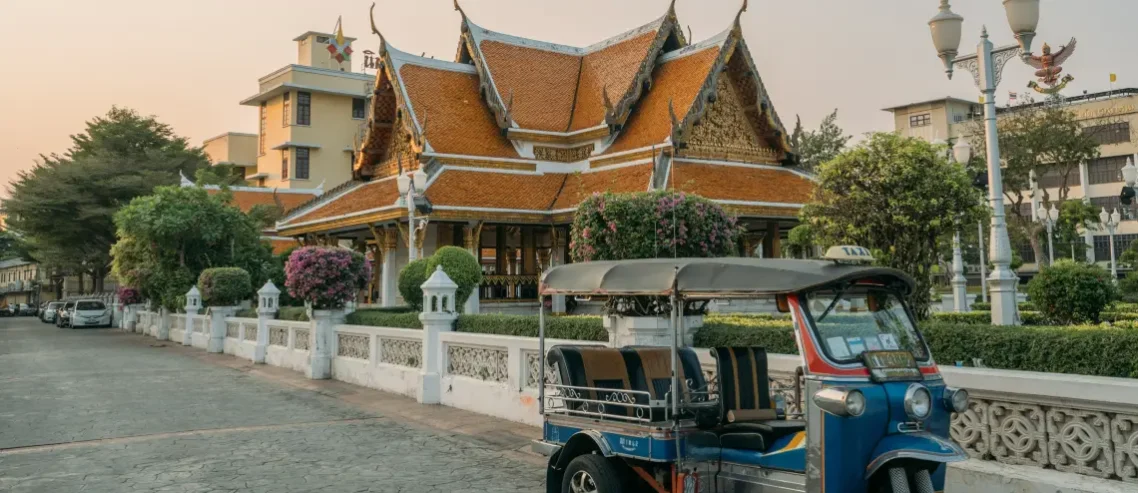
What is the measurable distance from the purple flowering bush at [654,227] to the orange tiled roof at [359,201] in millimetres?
13938

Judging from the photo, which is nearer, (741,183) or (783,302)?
(783,302)

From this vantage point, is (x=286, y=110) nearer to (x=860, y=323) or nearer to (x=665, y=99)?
(x=665, y=99)

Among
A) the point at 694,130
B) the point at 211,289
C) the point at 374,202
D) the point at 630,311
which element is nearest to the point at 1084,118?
the point at 694,130

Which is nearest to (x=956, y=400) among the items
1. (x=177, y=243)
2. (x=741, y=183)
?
(x=741, y=183)

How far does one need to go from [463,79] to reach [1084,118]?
45.5 metres

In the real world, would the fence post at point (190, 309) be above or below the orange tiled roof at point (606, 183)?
below

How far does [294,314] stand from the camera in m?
19.8

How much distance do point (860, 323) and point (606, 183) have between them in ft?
61.6

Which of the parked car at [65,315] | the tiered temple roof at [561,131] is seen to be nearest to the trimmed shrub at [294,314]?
the tiered temple roof at [561,131]

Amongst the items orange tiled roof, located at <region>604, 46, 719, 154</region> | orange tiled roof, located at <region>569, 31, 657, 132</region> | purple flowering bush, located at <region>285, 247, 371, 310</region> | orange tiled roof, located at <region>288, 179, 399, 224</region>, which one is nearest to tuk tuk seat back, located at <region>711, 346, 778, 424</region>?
purple flowering bush, located at <region>285, 247, 371, 310</region>

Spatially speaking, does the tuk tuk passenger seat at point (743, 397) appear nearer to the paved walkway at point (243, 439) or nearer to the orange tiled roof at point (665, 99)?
the paved walkway at point (243, 439)

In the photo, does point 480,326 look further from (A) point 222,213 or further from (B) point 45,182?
(B) point 45,182

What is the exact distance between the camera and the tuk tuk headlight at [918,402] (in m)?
4.52

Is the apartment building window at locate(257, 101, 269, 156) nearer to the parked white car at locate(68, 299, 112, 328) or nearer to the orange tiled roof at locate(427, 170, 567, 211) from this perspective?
the parked white car at locate(68, 299, 112, 328)
